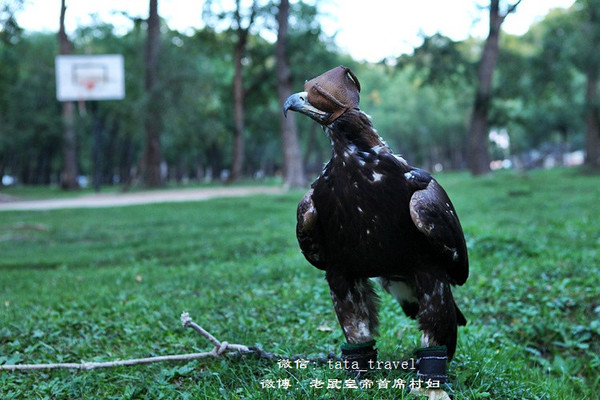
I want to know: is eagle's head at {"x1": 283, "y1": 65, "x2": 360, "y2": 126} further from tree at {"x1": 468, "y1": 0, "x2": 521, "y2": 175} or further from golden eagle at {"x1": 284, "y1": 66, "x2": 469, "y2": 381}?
tree at {"x1": 468, "y1": 0, "x2": 521, "y2": 175}

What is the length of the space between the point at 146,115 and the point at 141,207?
9.61 meters

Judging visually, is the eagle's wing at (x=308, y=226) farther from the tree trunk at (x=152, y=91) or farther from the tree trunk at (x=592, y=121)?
the tree trunk at (x=152, y=91)

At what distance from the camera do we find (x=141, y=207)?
16.1 m

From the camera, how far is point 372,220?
2.26 metres

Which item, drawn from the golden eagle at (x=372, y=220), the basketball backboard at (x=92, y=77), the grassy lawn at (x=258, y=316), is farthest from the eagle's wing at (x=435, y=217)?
the basketball backboard at (x=92, y=77)

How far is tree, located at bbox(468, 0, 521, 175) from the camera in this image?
19000mm

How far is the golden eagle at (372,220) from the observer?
2244 mm

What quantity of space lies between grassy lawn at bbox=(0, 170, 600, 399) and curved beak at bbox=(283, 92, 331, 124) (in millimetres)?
1270

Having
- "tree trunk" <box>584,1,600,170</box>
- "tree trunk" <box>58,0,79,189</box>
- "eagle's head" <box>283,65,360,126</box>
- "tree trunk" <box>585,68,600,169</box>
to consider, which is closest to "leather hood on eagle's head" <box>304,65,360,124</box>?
"eagle's head" <box>283,65,360,126</box>

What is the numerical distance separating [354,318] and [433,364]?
16.5 inches

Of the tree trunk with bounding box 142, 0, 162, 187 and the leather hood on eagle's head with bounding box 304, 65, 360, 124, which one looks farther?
the tree trunk with bounding box 142, 0, 162, 187

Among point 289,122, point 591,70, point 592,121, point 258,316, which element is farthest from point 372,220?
point 592,121

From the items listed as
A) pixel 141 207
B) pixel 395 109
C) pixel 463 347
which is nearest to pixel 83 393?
pixel 463 347

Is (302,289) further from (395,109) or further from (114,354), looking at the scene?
(395,109)
